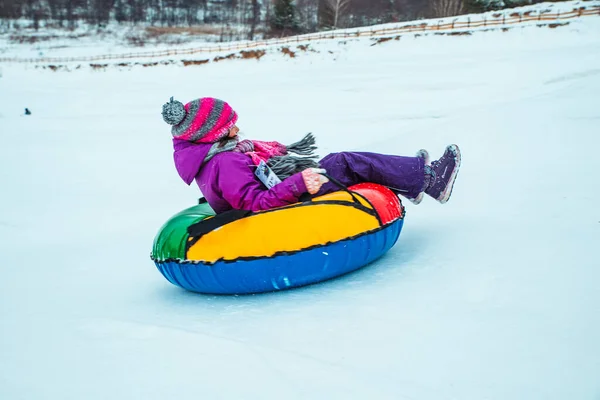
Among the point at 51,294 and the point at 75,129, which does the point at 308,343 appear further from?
the point at 75,129

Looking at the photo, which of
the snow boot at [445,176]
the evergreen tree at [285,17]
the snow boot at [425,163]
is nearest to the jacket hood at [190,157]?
the snow boot at [425,163]

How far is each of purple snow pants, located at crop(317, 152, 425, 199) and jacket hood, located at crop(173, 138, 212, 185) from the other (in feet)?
2.30

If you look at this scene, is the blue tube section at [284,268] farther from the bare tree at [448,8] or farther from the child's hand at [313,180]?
the bare tree at [448,8]

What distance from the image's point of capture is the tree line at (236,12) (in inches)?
1351

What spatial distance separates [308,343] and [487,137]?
3829 mm

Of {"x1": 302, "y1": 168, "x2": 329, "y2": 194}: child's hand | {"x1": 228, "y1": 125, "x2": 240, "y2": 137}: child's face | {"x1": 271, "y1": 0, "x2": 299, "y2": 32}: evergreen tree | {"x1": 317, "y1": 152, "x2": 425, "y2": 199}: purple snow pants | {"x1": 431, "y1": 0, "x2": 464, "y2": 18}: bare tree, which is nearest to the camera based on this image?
{"x1": 302, "y1": 168, "x2": 329, "y2": 194}: child's hand

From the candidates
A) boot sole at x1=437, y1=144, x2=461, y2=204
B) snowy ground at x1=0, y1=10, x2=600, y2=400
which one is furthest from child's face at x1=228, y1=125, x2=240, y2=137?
boot sole at x1=437, y1=144, x2=461, y2=204

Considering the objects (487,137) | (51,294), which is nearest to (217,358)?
(51,294)

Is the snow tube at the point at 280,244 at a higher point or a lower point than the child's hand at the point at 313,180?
lower

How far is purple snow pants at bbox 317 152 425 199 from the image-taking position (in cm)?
295

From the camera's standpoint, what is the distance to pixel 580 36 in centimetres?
1334

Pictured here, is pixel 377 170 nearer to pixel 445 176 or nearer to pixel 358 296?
pixel 445 176

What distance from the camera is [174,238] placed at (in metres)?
2.66

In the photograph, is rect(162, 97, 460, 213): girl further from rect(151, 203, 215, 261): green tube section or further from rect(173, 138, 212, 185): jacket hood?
rect(151, 203, 215, 261): green tube section
